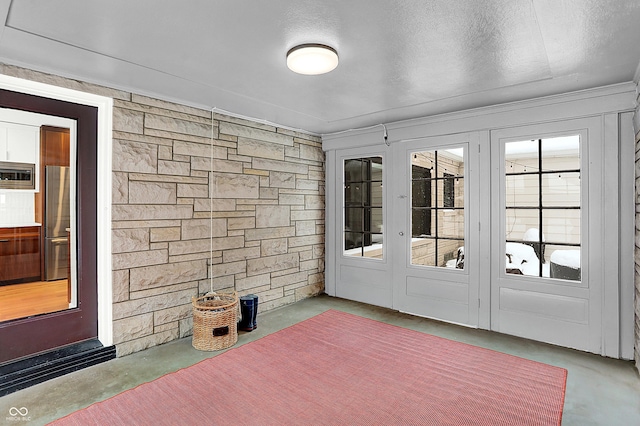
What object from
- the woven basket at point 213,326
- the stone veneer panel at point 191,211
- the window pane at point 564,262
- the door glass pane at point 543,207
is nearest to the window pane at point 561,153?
the door glass pane at point 543,207

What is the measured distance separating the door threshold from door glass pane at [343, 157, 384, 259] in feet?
9.96

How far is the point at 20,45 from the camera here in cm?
220

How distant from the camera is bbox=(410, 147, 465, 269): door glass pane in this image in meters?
3.83

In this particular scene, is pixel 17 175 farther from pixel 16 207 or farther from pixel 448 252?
pixel 448 252

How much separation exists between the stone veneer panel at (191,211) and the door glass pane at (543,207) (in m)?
2.55

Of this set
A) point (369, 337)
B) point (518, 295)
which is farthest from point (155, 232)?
point (518, 295)

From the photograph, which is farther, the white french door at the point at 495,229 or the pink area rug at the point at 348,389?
the white french door at the point at 495,229

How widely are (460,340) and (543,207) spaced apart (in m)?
1.53

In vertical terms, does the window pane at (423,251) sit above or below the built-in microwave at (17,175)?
below

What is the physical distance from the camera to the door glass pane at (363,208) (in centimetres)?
455

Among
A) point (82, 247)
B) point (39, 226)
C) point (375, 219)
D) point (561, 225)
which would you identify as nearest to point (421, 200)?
point (375, 219)

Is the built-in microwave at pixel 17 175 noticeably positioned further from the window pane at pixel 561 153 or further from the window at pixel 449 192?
the window pane at pixel 561 153

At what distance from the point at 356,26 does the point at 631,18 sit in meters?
1.49

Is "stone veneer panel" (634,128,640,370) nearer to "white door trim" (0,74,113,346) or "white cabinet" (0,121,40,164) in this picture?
"white door trim" (0,74,113,346)
